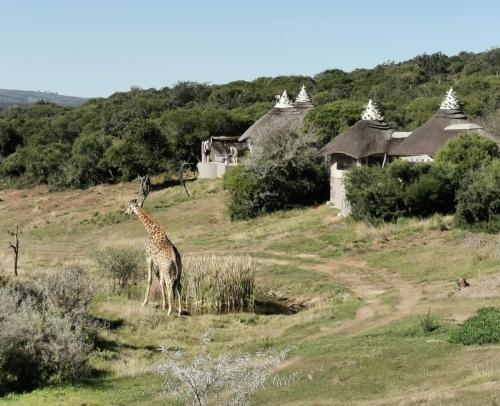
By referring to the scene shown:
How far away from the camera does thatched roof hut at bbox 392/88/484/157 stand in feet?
118

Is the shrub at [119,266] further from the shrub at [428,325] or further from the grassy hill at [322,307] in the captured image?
the shrub at [428,325]

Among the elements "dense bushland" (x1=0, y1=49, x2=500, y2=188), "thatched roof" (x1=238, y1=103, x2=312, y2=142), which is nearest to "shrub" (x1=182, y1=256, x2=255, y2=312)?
"dense bushland" (x1=0, y1=49, x2=500, y2=188)

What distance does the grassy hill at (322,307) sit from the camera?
12.0 metres

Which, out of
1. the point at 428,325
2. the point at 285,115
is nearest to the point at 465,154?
the point at 428,325

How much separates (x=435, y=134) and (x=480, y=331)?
2432 cm

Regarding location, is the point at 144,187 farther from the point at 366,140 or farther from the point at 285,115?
the point at 366,140

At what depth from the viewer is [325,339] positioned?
55.8ft

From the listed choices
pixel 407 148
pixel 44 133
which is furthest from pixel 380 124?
pixel 44 133

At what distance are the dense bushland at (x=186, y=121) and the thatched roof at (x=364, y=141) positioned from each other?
6658 mm

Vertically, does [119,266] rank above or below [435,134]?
below

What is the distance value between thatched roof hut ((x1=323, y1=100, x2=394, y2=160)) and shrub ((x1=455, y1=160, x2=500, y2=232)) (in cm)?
840

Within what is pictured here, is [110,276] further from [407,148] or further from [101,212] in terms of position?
[101,212]

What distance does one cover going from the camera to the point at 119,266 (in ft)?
80.5

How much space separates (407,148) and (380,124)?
9.67 ft
